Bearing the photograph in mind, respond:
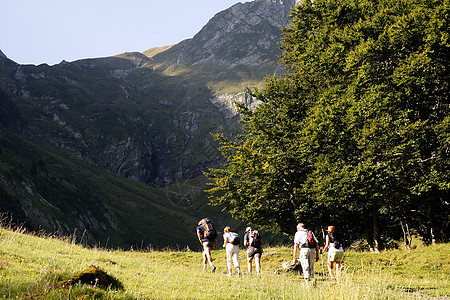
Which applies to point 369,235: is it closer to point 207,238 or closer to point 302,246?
point 302,246

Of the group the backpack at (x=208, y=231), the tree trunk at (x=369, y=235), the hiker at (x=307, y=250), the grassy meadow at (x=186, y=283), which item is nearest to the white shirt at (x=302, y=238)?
the hiker at (x=307, y=250)

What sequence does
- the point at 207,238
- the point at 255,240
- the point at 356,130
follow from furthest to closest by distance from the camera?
the point at 356,130, the point at 255,240, the point at 207,238

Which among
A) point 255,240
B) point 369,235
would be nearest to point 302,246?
point 255,240

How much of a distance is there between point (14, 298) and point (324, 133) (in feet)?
61.9

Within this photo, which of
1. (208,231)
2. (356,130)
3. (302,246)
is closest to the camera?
(302,246)

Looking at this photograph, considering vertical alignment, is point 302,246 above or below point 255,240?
above

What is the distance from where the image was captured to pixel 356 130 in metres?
21.1

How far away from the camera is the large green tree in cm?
1923

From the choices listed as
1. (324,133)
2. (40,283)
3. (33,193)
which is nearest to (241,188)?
(324,133)

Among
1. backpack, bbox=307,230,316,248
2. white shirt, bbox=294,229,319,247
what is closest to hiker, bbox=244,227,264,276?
white shirt, bbox=294,229,319,247

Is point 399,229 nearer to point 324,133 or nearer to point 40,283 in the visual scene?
point 324,133

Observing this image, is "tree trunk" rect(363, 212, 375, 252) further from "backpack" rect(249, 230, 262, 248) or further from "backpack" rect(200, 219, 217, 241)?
"backpack" rect(200, 219, 217, 241)

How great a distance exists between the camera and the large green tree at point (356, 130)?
63.1ft

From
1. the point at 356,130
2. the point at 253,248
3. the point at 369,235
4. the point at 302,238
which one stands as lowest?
the point at 369,235
